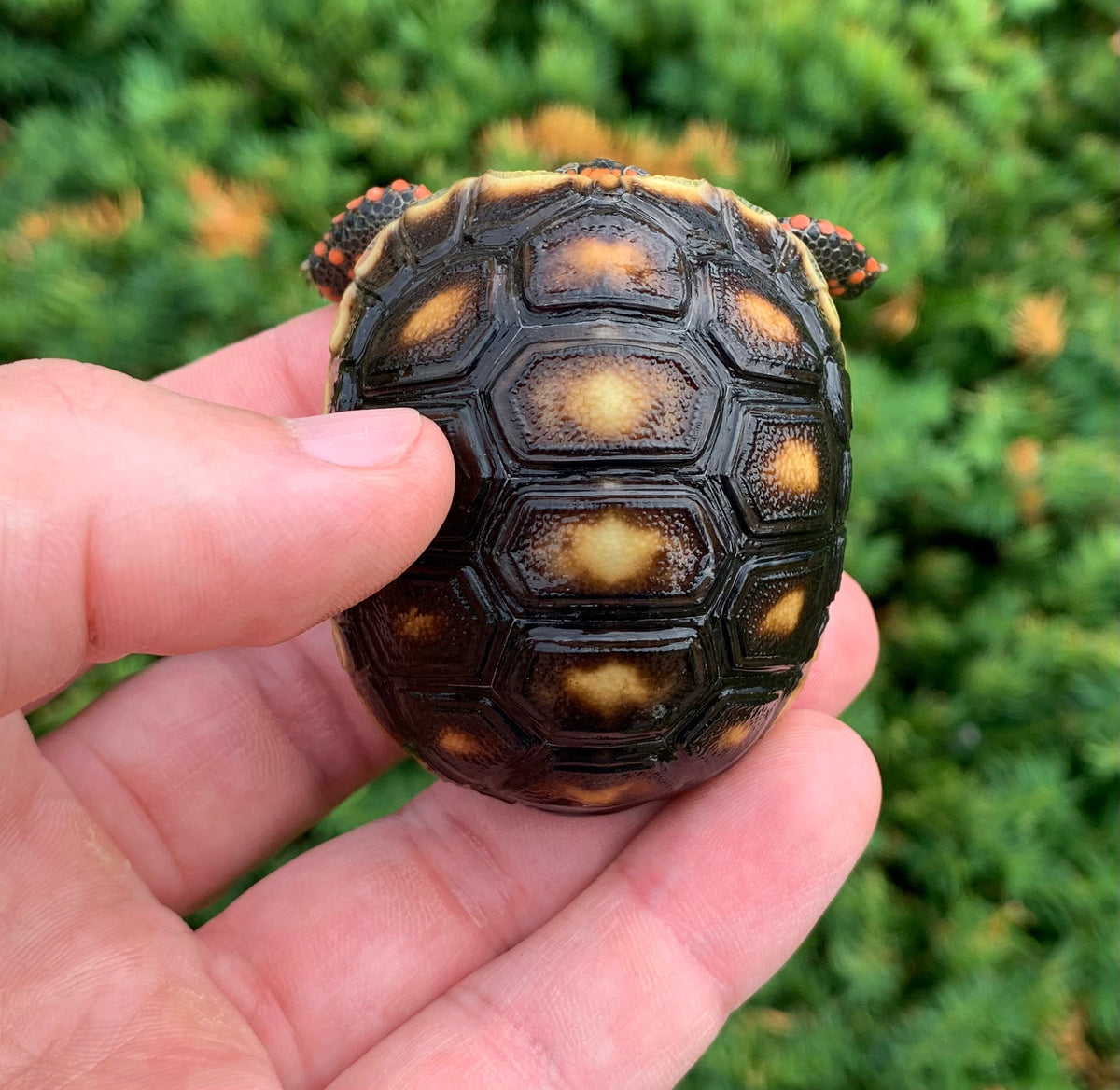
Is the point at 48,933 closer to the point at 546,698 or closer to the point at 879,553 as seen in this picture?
the point at 546,698

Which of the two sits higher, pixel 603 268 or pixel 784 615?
pixel 603 268

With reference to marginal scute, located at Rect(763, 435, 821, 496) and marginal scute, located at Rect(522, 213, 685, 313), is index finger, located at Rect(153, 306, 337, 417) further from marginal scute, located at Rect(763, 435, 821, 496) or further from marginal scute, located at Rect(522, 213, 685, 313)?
marginal scute, located at Rect(763, 435, 821, 496)

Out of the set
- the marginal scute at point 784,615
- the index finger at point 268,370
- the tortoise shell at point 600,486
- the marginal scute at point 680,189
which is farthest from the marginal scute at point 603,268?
the index finger at point 268,370

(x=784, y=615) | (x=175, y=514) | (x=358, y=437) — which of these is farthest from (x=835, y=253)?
(x=175, y=514)

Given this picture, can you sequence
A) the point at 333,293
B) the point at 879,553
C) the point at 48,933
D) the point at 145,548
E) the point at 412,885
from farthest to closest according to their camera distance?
the point at 879,553, the point at 333,293, the point at 412,885, the point at 48,933, the point at 145,548

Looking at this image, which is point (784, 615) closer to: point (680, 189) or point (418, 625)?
point (418, 625)

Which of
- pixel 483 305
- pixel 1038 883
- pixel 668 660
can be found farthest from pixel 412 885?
pixel 1038 883
